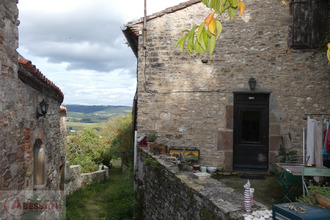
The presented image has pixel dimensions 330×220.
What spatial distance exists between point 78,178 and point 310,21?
11.2 meters

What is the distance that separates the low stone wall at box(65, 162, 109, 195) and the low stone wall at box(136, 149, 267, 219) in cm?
551

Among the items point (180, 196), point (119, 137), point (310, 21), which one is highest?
point (310, 21)

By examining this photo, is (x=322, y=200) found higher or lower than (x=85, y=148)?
higher

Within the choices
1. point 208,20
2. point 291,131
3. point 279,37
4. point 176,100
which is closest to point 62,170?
point 176,100

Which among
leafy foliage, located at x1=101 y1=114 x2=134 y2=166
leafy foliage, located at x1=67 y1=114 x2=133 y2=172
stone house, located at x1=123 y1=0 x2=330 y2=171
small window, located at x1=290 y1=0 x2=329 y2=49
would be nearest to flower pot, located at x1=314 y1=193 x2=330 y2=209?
stone house, located at x1=123 y1=0 x2=330 y2=171

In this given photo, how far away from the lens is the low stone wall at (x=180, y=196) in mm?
3082

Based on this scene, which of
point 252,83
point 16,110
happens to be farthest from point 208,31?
point 252,83

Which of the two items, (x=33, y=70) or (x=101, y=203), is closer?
(x=33, y=70)

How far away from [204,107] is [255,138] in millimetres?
1718

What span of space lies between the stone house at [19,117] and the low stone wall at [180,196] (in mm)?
2367

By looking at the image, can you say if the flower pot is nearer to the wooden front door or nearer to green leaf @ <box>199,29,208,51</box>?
green leaf @ <box>199,29,208,51</box>

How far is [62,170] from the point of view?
931 cm

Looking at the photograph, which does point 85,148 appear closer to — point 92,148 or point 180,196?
point 92,148

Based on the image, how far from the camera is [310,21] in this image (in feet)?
23.6
